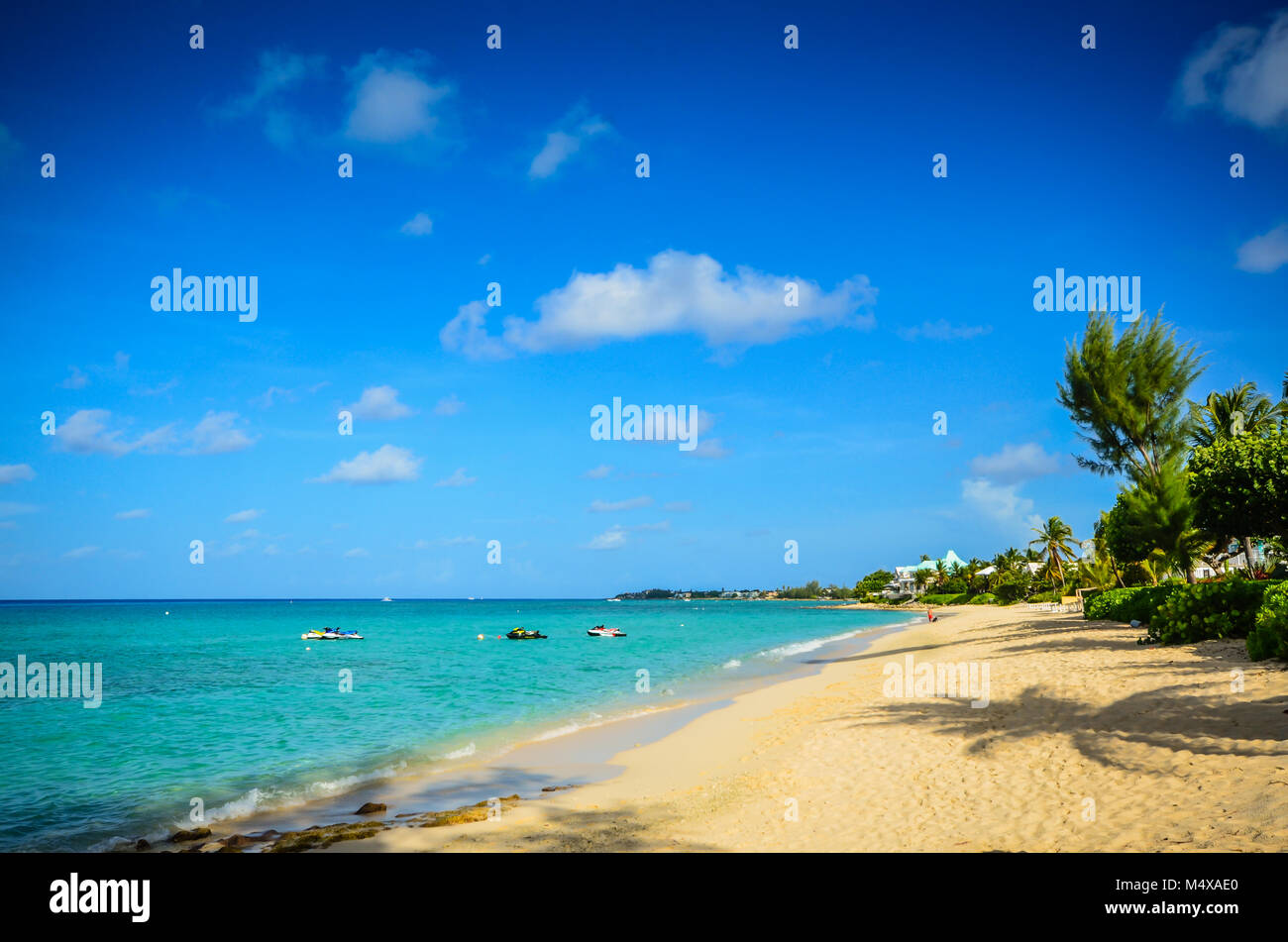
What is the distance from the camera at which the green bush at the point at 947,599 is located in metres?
116

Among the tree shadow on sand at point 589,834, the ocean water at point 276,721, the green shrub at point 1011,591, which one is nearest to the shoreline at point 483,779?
the ocean water at point 276,721

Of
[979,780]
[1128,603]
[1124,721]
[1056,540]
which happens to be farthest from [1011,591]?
[979,780]

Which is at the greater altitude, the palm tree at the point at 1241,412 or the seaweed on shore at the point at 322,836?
the palm tree at the point at 1241,412

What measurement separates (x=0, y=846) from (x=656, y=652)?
4119 cm

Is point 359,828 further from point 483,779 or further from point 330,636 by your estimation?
point 330,636

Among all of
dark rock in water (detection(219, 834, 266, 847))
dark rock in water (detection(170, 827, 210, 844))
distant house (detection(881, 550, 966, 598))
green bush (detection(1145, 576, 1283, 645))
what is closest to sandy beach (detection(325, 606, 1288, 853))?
green bush (detection(1145, 576, 1283, 645))

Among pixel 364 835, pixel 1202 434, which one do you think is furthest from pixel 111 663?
pixel 1202 434

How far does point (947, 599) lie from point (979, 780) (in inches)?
4825

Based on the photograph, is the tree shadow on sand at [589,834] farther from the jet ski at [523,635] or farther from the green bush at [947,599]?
the green bush at [947,599]

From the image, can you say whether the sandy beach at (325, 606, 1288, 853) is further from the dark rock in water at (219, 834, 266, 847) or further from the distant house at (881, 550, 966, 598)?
the distant house at (881, 550, 966, 598)

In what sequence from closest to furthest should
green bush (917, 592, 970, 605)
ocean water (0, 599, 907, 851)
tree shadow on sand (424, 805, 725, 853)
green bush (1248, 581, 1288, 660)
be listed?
tree shadow on sand (424, 805, 725, 853) < ocean water (0, 599, 907, 851) < green bush (1248, 581, 1288, 660) < green bush (917, 592, 970, 605)

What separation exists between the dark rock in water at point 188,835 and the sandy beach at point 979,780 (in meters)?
3.16

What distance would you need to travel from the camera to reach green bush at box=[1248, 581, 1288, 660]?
1453cm

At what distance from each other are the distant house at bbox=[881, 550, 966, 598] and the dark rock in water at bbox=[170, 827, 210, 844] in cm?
15578
